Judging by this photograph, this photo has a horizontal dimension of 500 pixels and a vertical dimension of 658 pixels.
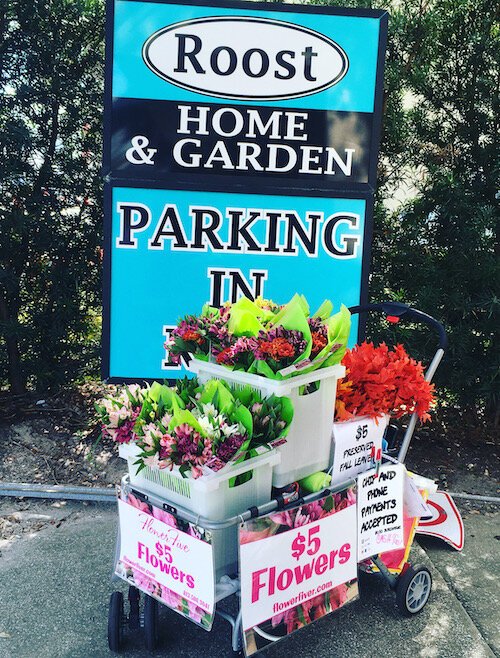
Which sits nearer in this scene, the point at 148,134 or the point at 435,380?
the point at 148,134

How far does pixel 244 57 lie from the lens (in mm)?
3883

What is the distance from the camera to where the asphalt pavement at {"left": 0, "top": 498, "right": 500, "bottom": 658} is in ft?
9.93

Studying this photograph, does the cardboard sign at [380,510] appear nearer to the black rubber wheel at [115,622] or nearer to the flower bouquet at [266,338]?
the flower bouquet at [266,338]

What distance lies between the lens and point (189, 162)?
3.99 meters

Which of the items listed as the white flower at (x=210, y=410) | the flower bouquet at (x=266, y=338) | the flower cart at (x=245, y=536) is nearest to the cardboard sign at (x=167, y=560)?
the flower cart at (x=245, y=536)

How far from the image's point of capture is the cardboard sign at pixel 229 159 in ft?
12.7

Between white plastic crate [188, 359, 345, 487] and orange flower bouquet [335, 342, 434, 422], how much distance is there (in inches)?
5.9

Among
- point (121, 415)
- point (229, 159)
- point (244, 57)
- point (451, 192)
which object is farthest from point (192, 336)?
point (451, 192)

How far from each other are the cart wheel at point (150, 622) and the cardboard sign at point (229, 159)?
1.62 metres

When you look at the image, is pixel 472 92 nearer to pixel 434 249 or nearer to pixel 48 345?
pixel 434 249

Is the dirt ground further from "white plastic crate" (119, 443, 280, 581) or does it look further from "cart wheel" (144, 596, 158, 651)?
"white plastic crate" (119, 443, 280, 581)

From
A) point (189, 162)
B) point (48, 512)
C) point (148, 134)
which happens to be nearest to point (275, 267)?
point (189, 162)

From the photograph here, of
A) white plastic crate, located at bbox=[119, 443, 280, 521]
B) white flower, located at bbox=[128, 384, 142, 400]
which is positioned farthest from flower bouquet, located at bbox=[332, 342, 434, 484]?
white flower, located at bbox=[128, 384, 142, 400]

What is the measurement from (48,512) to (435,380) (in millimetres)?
2833
